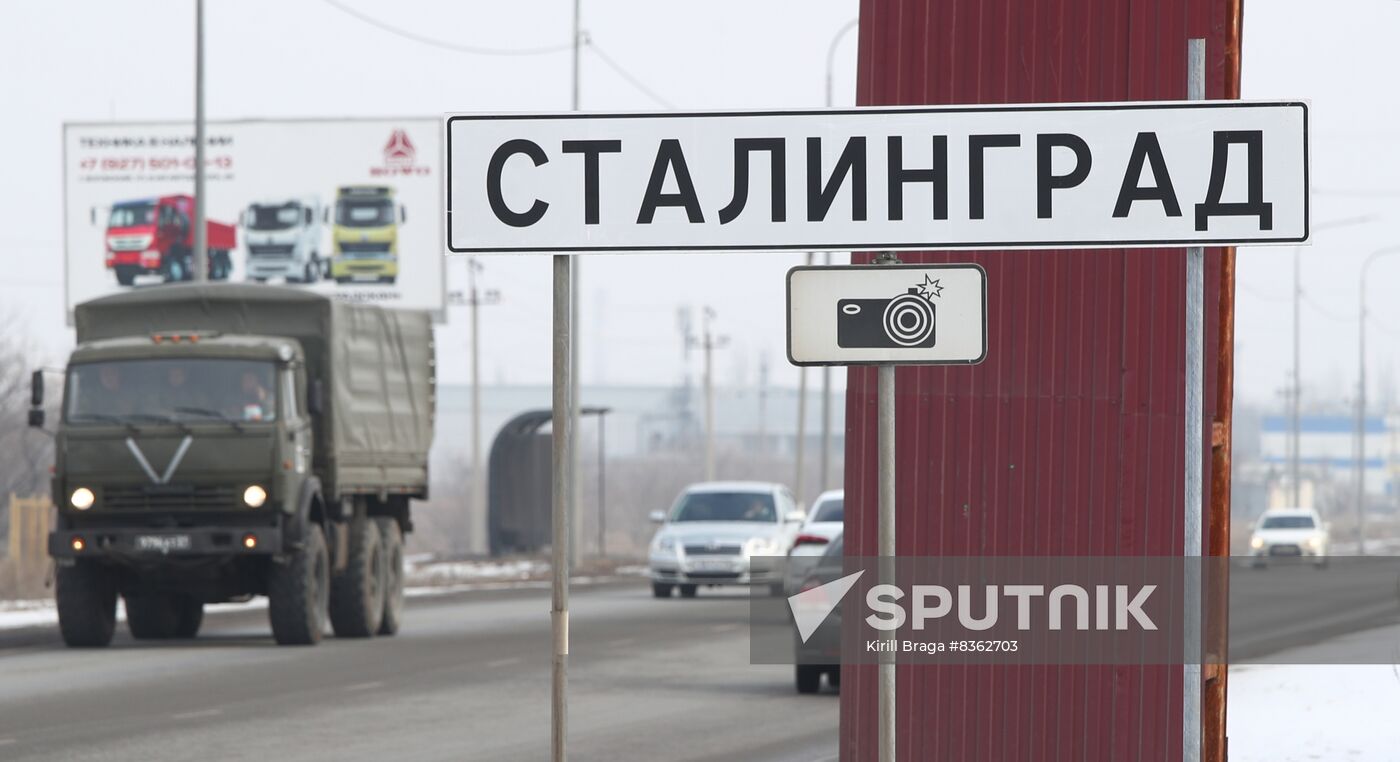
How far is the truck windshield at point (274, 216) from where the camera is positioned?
46.2 meters

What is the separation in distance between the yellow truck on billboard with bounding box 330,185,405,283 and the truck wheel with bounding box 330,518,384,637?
22981 mm

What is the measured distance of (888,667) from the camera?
20.7 feet

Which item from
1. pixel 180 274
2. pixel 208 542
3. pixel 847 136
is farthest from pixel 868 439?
pixel 180 274

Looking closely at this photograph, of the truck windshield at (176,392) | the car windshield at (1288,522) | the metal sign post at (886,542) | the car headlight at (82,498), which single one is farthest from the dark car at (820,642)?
the car windshield at (1288,522)

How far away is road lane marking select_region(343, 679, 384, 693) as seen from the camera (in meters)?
16.5

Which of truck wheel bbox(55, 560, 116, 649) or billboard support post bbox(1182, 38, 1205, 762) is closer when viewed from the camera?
billboard support post bbox(1182, 38, 1205, 762)

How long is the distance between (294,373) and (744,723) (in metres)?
8.33

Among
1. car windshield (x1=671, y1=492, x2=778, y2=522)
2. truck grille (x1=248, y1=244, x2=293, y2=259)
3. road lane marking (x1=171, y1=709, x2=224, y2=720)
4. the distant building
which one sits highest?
truck grille (x1=248, y1=244, x2=293, y2=259)

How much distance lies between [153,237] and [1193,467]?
42111 mm

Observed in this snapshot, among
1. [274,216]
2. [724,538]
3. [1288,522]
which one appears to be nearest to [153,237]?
[274,216]

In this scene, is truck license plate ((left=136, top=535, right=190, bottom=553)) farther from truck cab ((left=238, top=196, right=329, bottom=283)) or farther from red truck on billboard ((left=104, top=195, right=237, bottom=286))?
red truck on billboard ((left=104, top=195, right=237, bottom=286))

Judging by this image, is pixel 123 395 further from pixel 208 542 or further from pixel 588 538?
pixel 588 538

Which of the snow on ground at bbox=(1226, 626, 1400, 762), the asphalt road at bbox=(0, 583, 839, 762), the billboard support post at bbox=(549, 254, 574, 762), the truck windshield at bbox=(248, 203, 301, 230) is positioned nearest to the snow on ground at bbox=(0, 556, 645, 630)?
the asphalt road at bbox=(0, 583, 839, 762)

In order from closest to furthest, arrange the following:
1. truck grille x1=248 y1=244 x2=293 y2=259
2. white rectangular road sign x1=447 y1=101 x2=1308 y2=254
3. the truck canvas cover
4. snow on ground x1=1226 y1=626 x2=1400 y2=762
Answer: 1. white rectangular road sign x1=447 y1=101 x2=1308 y2=254
2. snow on ground x1=1226 y1=626 x2=1400 y2=762
3. the truck canvas cover
4. truck grille x1=248 y1=244 x2=293 y2=259
